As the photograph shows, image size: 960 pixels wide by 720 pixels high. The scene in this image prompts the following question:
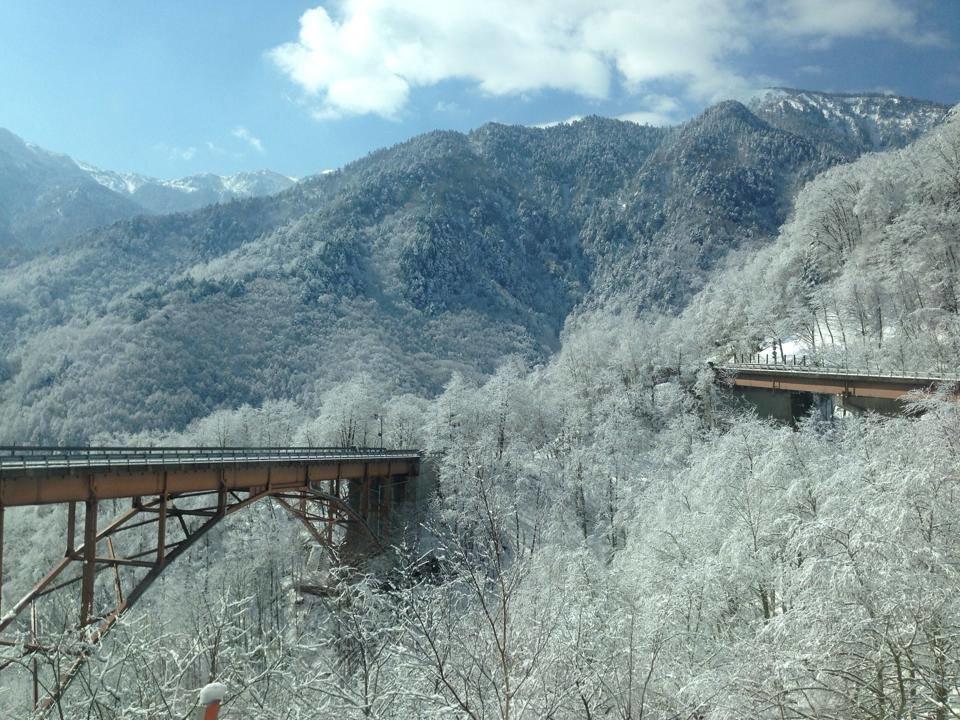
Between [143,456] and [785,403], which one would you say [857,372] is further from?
[143,456]

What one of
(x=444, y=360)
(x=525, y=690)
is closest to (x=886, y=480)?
(x=525, y=690)

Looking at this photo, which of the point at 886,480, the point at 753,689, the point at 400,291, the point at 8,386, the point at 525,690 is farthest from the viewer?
the point at 400,291

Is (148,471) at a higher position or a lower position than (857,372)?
lower

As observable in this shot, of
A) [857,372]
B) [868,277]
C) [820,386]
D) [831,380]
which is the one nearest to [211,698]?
[857,372]

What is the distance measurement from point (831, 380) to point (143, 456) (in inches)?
1503

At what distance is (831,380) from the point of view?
144 ft

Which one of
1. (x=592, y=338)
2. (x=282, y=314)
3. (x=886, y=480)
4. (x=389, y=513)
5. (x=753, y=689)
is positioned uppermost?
(x=282, y=314)

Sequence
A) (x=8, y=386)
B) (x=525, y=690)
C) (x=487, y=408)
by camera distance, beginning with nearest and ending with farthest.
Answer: (x=525, y=690)
(x=487, y=408)
(x=8, y=386)

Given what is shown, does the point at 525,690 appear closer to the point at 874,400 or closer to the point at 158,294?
the point at 874,400

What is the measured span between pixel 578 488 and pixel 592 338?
3996 centimetres

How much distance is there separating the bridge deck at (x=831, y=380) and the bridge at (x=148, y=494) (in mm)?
24560

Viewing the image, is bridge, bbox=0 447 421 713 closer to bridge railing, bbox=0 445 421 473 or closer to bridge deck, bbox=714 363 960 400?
bridge railing, bbox=0 445 421 473

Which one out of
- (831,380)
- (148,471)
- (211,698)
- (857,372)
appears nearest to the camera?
(211,698)

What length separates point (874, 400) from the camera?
40.3m
